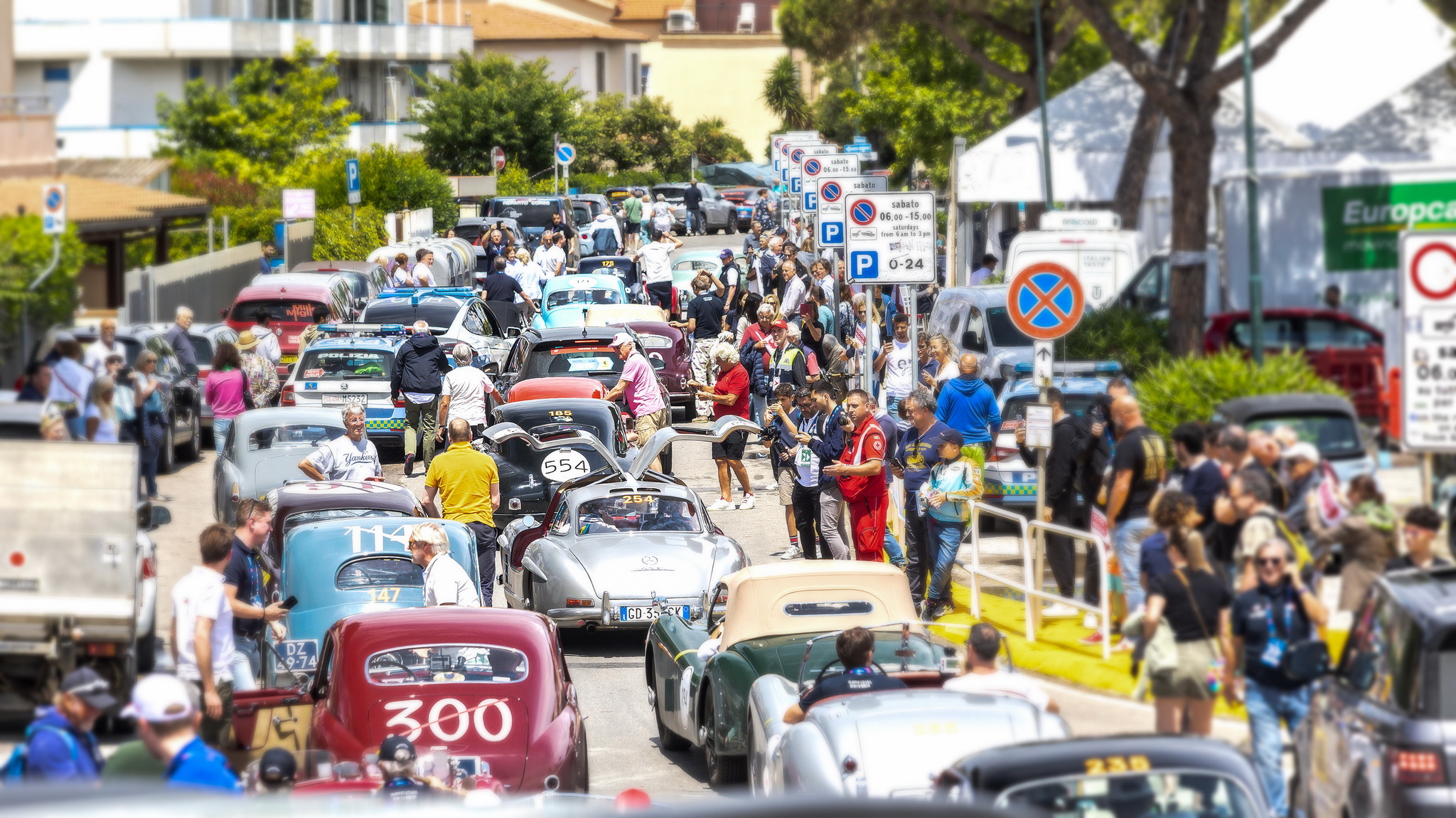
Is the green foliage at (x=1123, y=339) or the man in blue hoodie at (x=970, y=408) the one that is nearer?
the man in blue hoodie at (x=970, y=408)

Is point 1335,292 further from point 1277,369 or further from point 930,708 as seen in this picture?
point 930,708

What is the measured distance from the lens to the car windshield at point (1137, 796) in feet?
18.7

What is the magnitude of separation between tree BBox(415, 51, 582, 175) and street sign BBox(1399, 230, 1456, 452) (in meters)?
49.2

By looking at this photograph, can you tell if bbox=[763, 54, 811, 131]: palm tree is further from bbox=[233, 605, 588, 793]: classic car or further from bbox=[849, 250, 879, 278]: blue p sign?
bbox=[233, 605, 588, 793]: classic car

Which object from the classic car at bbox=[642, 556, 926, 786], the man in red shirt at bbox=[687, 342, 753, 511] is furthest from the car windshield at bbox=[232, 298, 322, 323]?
the classic car at bbox=[642, 556, 926, 786]

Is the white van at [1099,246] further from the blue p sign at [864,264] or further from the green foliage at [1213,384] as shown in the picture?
the green foliage at [1213,384]

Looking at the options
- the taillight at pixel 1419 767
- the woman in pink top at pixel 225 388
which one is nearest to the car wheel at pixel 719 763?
the taillight at pixel 1419 767

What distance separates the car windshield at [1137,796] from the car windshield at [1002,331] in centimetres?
1397

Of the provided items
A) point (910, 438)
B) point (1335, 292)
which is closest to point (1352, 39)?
point (1335, 292)

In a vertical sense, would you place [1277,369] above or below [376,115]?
below

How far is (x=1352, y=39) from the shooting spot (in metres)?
12.9

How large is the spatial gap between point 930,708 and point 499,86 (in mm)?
51099

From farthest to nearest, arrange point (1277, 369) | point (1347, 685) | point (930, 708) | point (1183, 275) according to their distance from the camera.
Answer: point (1183, 275) → point (1277, 369) → point (930, 708) → point (1347, 685)

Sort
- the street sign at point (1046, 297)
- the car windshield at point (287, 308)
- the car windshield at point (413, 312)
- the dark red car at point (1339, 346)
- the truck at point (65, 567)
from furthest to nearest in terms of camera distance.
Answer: the car windshield at point (413, 312) < the car windshield at point (287, 308) < the dark red car at point (1339, 346) < the street sign at point (1046, 297) < the truck at point (65, 567)
